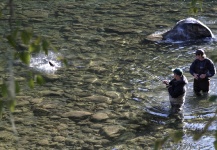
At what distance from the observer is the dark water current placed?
27.3 feet

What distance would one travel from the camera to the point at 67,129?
8.62 meters

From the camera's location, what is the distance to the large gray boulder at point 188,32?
47.8 feet

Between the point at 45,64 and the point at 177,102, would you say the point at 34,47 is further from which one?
the point at 45,64

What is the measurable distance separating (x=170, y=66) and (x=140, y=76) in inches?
41.2

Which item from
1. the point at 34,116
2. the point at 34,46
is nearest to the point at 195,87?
the point at 34,116

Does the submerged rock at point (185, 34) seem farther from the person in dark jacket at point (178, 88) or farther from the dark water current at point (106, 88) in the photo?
the person in dark jacket at point (178, 88)

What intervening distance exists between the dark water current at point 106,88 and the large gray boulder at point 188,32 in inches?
20.1

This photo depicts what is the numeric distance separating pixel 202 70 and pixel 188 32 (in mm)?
5078

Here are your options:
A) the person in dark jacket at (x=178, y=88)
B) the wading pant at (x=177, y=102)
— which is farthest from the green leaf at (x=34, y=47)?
the wading pant at (x=177, y=102)

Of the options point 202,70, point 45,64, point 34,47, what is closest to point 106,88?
point 202,70

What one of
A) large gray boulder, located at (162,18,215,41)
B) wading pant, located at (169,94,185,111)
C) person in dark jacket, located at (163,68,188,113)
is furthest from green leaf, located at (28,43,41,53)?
large gray boulder, located at (162,18,215,41)

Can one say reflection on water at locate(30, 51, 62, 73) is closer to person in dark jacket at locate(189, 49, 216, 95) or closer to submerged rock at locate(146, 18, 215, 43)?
submerged rock at locate(146, 18, 215, 43)

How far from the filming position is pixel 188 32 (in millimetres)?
14688

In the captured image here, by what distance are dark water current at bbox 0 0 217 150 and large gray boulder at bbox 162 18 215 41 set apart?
1.68 ft
